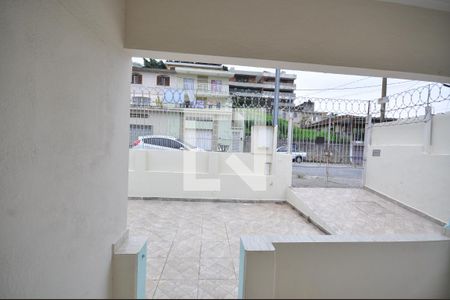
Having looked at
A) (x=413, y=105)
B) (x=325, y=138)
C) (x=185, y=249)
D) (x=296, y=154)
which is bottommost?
(x=185, y=249)

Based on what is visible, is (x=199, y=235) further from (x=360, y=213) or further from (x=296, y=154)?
(x=296, y=154)

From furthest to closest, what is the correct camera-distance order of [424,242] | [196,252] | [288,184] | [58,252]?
[288,184] → [196,252] → [424,242] → [58,252]

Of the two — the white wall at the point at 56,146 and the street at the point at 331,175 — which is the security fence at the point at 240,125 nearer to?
the street at the point at 331,175

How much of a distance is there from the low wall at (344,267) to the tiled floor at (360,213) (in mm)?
1833

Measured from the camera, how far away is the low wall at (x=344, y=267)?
1430 mm

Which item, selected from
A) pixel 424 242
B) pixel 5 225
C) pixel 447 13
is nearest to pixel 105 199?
pixel 5 225

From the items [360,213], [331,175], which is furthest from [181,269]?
[331,175]

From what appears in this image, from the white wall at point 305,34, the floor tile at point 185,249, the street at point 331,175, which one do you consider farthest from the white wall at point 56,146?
the street at point 331,175

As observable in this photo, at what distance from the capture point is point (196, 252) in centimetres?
301

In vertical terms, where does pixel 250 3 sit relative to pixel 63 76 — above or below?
above

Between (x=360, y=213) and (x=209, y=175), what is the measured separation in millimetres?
3185

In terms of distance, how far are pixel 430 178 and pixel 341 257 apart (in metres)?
3.55

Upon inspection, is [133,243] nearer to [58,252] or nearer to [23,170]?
[58,252]

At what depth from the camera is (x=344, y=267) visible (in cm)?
154
